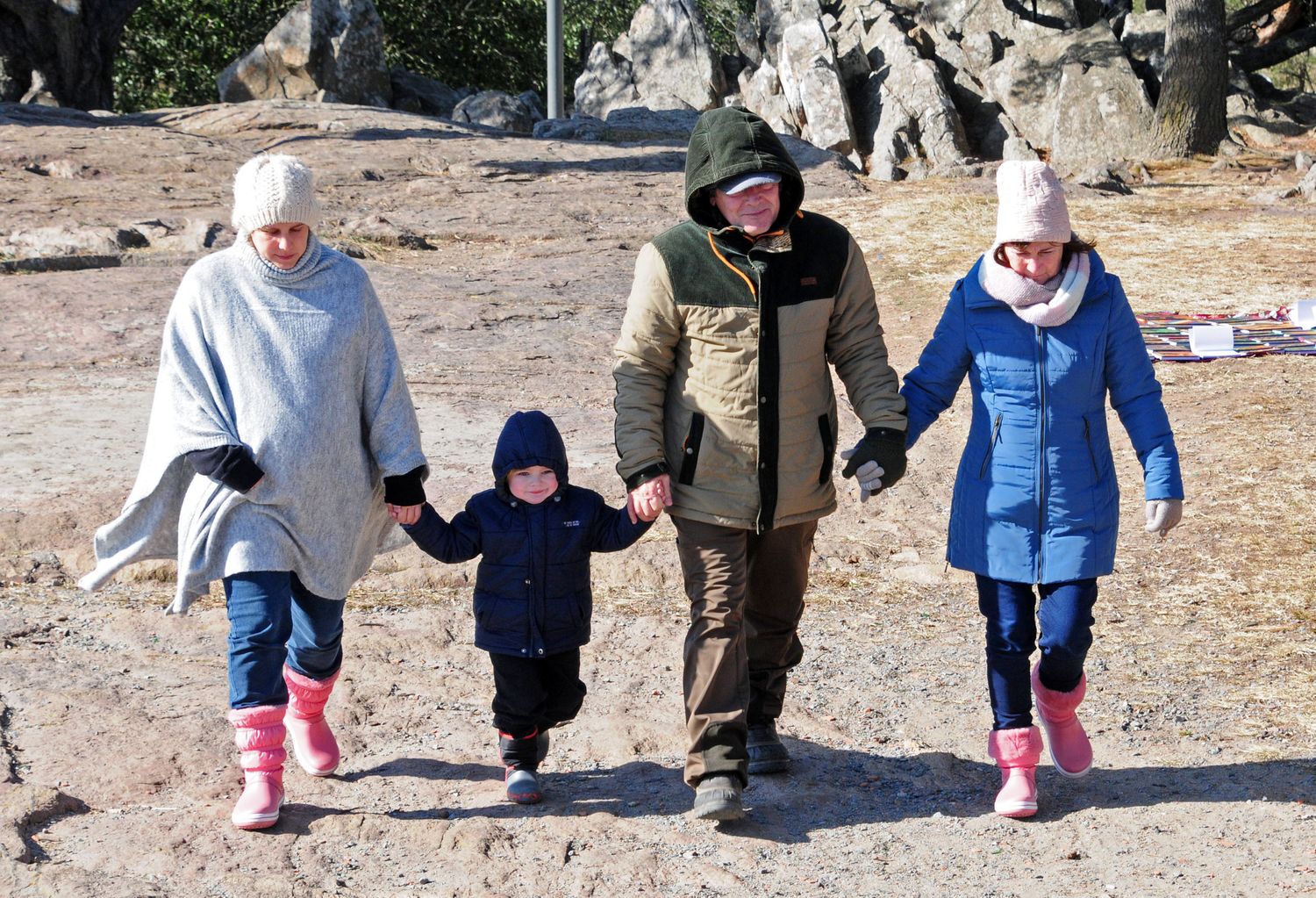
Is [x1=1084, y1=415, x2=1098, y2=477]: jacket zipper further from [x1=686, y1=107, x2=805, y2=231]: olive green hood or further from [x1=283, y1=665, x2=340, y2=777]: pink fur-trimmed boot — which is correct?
[x1=283, y1=665, x2=340, y2=777]: pink fur-trimmed boot

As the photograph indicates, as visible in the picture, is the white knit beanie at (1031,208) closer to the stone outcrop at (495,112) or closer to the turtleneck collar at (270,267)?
the turtleneck collar at (270,267)

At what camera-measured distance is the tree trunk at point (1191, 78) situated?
17.2 meters

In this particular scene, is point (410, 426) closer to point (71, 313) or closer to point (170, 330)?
point (170, 330)

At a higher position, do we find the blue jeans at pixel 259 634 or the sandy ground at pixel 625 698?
the blue jeans at pixel 259 634

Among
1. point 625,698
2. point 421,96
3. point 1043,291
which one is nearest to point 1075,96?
point 421,96

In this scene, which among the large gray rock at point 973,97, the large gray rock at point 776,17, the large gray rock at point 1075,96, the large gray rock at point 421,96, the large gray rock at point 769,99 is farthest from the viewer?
the large gray rock at point 421,96

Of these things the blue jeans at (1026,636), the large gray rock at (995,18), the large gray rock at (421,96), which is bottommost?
the blue jeans at (1026,636)

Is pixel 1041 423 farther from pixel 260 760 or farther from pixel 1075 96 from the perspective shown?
pixel 1075 96

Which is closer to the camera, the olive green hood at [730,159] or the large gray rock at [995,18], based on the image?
the olive green hood at [730,159]


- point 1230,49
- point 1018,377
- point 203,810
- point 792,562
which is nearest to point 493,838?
point 203,810

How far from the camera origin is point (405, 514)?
356 centimetres

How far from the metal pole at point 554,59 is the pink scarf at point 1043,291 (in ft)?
57.8

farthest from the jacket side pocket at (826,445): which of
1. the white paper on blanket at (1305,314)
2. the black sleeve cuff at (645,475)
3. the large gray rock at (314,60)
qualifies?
the large gray rock at (314,60)

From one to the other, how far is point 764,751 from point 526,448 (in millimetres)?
1009
